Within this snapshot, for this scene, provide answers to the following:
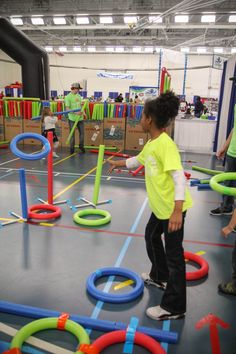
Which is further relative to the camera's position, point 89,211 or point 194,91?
point 194,91

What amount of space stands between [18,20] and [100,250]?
51.8 ft

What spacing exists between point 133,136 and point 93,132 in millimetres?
1323

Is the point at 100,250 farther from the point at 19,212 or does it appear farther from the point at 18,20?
the point at 18,20

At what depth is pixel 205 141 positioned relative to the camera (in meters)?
10.7

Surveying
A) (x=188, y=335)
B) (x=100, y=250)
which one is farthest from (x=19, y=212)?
(x=188, y=335)

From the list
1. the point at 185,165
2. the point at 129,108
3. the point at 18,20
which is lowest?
the point at 185,165

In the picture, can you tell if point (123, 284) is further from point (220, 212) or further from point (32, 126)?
point (32, 126)

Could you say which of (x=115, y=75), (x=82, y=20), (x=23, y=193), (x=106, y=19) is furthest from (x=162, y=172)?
(x=115, y=75)

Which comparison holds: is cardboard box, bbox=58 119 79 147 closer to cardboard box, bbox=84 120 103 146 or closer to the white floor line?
cardboard box, bbox=84 120 103 146

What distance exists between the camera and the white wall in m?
24.5

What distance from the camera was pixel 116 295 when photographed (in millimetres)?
2764

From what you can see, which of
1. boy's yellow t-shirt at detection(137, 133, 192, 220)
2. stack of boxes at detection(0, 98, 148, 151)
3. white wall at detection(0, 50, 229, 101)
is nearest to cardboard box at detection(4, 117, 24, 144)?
stack of boxes at detection(0, 98, 148, 151)

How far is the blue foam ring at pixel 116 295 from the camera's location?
2.73 metres

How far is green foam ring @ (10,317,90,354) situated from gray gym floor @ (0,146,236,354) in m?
0.07
